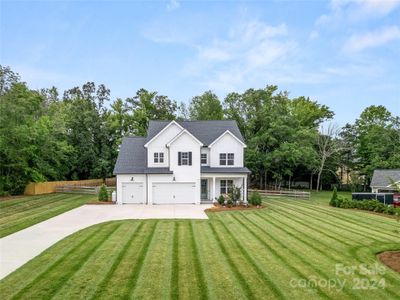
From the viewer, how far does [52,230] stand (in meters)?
15.3

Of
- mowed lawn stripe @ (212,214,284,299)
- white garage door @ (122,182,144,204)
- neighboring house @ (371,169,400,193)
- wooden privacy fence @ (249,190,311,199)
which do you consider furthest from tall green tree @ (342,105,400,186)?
mowed lawn stripe @ (212,214,284,299)

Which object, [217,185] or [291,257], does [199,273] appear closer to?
[291,257]

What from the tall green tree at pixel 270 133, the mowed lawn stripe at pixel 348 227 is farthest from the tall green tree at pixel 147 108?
the mowed lawn stripe at pixel 348 227

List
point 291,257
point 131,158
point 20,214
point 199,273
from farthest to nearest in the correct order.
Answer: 1. point 131,158
2. point 20,214
3. point 291,257
4. point 199,273

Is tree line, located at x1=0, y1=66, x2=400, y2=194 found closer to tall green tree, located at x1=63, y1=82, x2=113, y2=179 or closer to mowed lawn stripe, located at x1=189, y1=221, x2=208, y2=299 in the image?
tall green tree, located at x1=63, y1=82, x2=113, y2=179

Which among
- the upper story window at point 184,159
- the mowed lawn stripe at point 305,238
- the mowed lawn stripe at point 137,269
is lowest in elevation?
the mowed lawn stripe at point 305,238

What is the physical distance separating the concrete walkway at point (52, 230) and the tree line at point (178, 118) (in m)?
14.7

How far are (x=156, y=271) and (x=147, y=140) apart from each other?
21.6 metres

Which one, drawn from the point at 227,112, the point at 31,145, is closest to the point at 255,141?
the point at 227,112

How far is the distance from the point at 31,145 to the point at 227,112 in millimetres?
23936

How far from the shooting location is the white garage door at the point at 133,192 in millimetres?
27938

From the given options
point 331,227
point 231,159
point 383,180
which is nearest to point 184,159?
point 231,159

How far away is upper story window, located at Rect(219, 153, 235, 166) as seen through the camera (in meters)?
30.0

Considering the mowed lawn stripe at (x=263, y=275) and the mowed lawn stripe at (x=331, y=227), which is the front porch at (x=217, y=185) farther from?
the mowed lawn stripe at (x=263, y=275)
